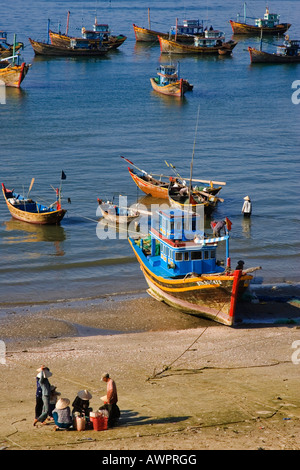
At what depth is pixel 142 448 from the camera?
1491cm

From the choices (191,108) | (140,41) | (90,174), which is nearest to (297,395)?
(90,174)

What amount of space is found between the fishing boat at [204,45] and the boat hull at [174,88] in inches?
1116

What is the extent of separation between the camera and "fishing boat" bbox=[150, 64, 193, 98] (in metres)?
75.1

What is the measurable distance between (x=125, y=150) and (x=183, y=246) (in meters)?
30.3

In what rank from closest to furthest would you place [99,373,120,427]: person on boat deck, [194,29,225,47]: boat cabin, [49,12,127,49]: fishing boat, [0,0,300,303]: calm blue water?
[99,373,120,427]: person on boat deck
[0,0,300,303]: calm blue water
[49,12,127,49]: fishing boat
[194,29,225,47]: boat cabin

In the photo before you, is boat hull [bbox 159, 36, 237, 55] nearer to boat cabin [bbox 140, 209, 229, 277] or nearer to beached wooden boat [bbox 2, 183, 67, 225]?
beached wooden boat [bbox 2, 183, 67, 225]

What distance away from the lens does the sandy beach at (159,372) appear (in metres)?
15.7

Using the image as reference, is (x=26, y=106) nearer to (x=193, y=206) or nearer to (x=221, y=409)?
(x=193, y=206)

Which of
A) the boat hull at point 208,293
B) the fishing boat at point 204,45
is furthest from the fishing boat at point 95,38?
the boat hull at point 208,293

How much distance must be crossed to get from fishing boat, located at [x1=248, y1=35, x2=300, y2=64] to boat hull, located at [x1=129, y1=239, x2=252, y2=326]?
77195 mm

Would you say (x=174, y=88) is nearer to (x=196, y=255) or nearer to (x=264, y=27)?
(x=196, y=255)

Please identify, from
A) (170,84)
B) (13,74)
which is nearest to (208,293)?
(170,84)

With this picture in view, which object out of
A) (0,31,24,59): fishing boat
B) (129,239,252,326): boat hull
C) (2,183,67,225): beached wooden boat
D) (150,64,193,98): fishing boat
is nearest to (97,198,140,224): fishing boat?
(2,183,67,225): beached wooden boat

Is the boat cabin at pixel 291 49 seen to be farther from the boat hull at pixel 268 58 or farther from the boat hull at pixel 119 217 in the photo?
the boat hull at pixel 119 217
